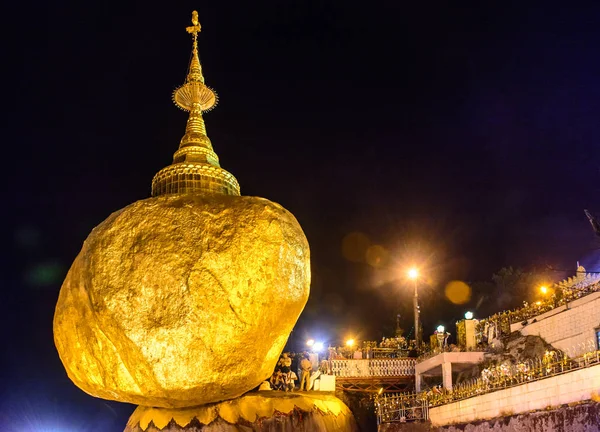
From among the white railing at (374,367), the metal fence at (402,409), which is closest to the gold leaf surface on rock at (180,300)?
the metal fence at (402,409)

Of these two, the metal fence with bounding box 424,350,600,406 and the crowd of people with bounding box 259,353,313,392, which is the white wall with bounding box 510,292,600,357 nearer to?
the metal fence with bounding box 424,350,600,406

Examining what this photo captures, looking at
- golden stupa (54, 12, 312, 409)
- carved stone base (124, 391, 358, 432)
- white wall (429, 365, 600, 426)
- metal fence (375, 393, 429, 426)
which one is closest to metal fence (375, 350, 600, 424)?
metal fence (375, 393, 429, 426)

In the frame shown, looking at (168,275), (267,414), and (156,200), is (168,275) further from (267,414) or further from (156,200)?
(267,414)

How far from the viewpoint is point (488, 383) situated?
19.1m

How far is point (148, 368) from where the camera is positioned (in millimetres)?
12969

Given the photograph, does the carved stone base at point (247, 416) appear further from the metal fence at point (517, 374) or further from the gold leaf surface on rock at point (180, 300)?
the metal fence at point (517, 374)

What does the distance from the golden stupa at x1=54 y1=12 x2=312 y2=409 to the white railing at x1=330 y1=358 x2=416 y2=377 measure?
11.1 meters

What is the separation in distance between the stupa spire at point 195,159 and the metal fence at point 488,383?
9645mm

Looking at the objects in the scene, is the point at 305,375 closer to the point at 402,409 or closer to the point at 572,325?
the point at 402,409

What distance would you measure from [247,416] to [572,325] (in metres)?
13.1

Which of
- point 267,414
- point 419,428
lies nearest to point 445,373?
point 419,428

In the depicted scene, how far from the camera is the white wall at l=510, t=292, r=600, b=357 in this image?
20609 mm

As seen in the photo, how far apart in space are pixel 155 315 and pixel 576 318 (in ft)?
50.1

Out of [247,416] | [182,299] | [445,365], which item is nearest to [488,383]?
[445,365]
